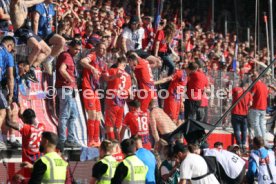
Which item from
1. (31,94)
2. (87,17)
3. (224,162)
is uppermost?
(87,17)

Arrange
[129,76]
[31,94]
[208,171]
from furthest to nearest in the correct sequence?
[129,76] < [31,94] < [208,171]

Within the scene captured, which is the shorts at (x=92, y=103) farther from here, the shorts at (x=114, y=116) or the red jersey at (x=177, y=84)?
the red jersey at (x=177, y=84)

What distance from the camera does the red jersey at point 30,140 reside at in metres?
14.6

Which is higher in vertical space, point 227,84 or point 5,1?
point 5,1

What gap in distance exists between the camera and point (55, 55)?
57.0 feet

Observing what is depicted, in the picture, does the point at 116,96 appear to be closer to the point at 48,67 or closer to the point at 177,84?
the point at 48,67

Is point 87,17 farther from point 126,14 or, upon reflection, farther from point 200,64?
point 126,14

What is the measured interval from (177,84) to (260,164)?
11.7 feet

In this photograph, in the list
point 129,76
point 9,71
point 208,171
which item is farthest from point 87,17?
point 208,171

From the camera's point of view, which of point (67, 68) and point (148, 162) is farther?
point (67, 68)

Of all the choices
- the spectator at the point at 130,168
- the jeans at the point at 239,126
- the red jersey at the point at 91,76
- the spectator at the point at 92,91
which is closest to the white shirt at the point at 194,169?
the spectator at the point at 130,168

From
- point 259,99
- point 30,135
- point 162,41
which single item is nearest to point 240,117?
point 259,99

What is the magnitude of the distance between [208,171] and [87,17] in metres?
8.89

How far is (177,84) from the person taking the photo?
20219 millimetres
